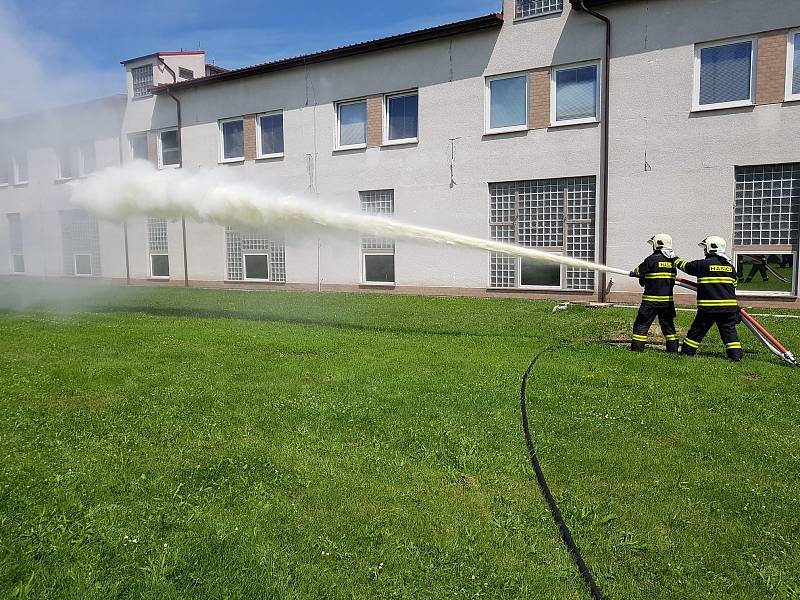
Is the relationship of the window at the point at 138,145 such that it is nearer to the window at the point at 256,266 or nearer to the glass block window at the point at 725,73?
the window at the point at 256,266

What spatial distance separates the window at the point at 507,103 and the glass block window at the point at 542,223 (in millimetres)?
1819

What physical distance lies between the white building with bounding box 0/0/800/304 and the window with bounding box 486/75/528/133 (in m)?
0.06

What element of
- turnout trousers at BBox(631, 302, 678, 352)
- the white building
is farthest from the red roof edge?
turnout trousers at BBox(631, 302, 678, 352)

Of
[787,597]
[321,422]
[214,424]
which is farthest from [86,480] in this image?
[787,597]

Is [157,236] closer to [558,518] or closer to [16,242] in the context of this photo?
[16,242]

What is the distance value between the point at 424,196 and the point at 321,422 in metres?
14.7

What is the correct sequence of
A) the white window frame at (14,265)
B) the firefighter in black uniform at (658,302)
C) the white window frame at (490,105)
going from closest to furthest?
the firefighter in black uniform at (658,302) → the white window frame at (14,265) → the white window frame at (490,105)

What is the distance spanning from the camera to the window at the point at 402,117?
2000 centimetres

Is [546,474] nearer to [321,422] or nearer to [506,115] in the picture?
[321,422]

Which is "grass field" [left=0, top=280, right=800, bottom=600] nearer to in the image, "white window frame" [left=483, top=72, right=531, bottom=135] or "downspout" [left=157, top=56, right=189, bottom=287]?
"white window frame" [left=483, top=72, right=531, bottom=135]

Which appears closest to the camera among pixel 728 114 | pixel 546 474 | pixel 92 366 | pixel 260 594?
pixel 260 594

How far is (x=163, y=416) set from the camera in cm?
612

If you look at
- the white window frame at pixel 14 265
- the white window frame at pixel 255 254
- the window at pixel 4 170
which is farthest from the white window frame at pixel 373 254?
the window at pixel 4 170

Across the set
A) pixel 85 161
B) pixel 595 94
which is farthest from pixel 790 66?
pixel 85 161
